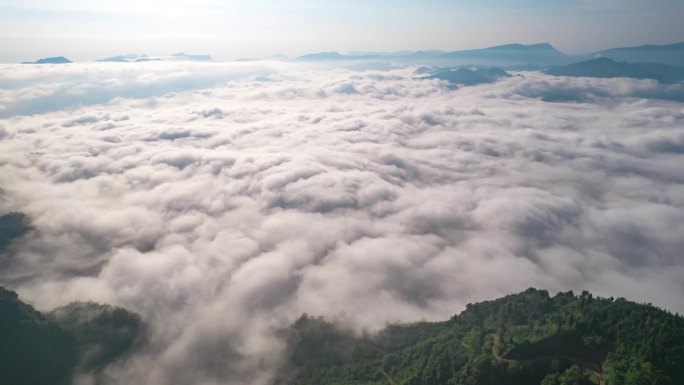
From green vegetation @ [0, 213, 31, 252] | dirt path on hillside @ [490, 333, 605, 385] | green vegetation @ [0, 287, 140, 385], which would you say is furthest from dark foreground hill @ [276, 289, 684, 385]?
green vegetation @ [0, 213, 31, 252]

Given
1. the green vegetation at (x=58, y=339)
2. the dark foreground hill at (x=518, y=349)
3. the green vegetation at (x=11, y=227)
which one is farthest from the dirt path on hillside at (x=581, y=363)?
the green vegetation at (x=11, y=227)

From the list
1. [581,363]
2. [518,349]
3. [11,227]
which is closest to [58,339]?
[11,227]

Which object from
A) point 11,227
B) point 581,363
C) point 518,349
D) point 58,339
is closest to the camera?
point 581,363

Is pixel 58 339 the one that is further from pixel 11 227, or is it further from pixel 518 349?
pixel 518 349

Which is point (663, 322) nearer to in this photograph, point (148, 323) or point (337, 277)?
point (337, 277)

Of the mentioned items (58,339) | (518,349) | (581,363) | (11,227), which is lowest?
(58,339)

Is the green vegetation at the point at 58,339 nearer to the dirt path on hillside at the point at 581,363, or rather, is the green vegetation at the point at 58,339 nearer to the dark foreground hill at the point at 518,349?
the dark foreground hill at the point at 518,349
